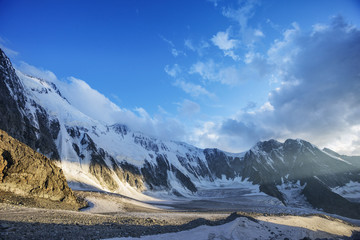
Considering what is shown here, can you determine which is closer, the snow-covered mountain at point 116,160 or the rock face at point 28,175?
the rock face at point 28,175

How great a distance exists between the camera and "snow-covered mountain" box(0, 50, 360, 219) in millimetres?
76562

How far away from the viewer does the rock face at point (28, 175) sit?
25125 millimetres

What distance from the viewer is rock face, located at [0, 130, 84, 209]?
82.4 ft

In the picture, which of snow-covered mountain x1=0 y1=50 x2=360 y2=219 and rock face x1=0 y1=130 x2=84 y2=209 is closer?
rock face x1=0 y1=130 x2=84 y2=209

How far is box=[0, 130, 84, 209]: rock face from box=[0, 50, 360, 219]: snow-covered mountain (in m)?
42.6

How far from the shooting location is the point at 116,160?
132875 millimetres

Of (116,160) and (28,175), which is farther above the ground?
→ (116,160)

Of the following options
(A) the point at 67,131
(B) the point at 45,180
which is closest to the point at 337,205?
(B) the point at 45,180

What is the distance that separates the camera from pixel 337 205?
280 feet

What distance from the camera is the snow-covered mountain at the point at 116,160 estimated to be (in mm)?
76562

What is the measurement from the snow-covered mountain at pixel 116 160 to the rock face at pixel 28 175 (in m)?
42.6

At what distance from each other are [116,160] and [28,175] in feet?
360

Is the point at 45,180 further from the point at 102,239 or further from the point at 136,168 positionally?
the point at 136,168

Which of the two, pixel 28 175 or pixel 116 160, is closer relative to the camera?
pixel 28 175
